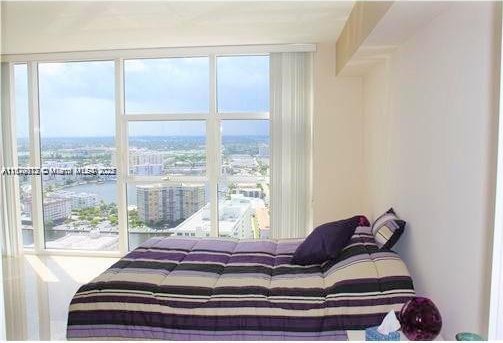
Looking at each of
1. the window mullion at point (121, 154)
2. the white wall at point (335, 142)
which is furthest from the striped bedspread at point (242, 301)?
the window mullion at point (121, 154)

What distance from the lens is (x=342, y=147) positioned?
4582 millimetres

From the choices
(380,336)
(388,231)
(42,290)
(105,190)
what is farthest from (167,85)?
(380,336)

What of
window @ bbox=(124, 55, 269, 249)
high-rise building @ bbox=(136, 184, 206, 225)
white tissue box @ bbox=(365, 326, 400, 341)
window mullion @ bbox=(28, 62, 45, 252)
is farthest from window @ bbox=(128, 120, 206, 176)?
white tissue box @ bbox=(365, 326, 400, 341)

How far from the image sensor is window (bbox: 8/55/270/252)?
190 inches

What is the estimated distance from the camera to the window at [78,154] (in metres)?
5.04

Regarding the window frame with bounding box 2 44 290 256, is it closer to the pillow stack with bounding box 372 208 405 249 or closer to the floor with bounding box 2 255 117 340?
the floor with bounding box 2 255 117 340

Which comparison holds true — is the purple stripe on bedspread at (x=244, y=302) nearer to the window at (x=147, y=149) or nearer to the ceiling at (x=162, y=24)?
the ceiling at (x=162, y=24)

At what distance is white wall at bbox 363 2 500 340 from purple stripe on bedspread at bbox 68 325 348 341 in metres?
0.67

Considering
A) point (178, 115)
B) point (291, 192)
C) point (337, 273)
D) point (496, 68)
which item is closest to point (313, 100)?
point (291, 192)

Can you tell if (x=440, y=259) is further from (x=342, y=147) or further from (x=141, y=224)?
(x=141, y=224)

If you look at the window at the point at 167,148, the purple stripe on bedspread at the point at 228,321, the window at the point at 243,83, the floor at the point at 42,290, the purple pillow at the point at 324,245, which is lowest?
the floor at the point at 42,290

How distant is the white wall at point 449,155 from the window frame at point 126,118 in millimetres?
1980

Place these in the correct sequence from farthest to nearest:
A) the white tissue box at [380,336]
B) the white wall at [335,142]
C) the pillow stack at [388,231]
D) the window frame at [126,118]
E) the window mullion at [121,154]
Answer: the window mullion at [121,154]
the window frame at [126,118]
the white wall at [335,142]
the pillow stack at [388,231]
the white tissue box at [380,336]

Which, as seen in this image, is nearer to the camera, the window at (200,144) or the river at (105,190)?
the window at (200,144)
